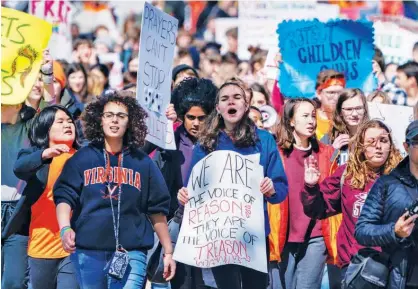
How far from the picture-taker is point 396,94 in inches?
519

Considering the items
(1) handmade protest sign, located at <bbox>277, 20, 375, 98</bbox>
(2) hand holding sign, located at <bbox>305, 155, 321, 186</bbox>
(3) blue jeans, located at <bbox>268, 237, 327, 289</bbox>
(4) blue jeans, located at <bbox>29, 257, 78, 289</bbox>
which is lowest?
(4) blue jeans, located at <bbox>29, 257, 78, 289</bbox>

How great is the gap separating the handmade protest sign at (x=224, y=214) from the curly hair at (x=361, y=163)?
0.60 metres

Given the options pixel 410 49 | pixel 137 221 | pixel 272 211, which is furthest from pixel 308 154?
pixel 410 49

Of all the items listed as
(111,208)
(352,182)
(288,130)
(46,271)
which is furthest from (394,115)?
(111,208)

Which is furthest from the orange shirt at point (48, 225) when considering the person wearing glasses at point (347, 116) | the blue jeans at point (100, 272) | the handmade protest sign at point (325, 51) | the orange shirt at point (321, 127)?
the handmade protest sign at point (325, 51)

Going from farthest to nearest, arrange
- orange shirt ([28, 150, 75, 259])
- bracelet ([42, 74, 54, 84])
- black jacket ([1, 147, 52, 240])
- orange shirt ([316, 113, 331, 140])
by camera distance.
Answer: orange shirt ([316, 113, 331, 140]) → bracelet ([42, 74, 54, 84]) → orange shirt ([28, 150, 75, 259]) → black jacket ([1, 147, 52, 240])

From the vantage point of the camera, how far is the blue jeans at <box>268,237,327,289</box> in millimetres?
9695

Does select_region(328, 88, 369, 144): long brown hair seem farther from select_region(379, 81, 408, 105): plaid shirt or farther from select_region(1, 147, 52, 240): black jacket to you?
select_region(379, 81, 408, 105): plaid shirt

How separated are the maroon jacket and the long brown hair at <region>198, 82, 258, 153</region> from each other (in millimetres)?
507

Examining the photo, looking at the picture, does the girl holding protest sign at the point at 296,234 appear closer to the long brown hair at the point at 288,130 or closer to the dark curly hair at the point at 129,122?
the long brown hair at the point at 288,130

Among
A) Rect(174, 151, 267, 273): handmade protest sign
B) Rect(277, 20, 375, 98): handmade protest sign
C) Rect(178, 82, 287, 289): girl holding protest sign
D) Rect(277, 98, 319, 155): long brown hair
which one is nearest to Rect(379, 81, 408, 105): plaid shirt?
Rect(277, 20, 375, 98): handmade protest sign

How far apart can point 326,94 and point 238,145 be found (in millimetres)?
2728

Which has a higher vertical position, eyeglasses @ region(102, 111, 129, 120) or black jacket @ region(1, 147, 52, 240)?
eyeglasses @ region(102, 111, 129, 120)

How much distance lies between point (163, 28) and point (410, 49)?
6.65 meters
